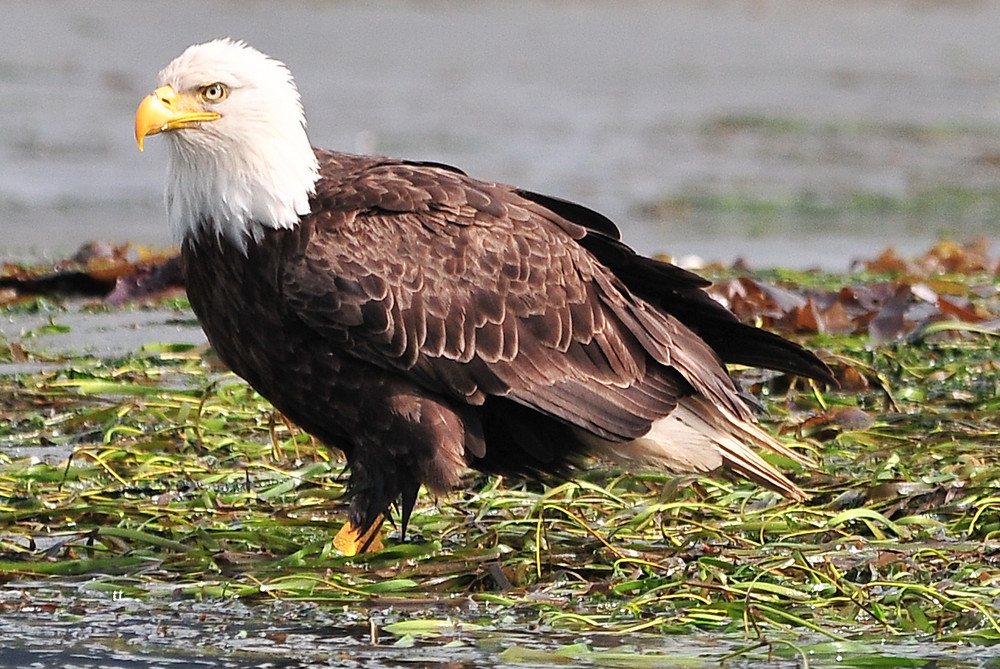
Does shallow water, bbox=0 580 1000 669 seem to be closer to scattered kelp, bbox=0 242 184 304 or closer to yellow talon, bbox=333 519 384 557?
yellow talon, bbox=333 519 384 557

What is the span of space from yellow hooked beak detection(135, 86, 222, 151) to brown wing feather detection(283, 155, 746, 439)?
404 millimetres

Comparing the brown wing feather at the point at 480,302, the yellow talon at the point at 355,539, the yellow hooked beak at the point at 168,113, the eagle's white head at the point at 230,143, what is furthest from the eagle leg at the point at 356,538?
the yellow hooked beak at the point at 168,113

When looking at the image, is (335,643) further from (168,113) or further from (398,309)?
(168,113)

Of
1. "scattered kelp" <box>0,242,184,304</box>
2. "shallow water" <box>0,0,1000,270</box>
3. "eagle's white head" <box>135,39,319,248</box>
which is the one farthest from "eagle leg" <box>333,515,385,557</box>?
"shallow water" <box>0,0,1000,270</box>

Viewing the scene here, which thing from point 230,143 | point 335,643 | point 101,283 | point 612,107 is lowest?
point 335,643

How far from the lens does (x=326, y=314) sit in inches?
211

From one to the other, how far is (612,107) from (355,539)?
45.5 ft

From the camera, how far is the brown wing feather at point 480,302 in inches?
215

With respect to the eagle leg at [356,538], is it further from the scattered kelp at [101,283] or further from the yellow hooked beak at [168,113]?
the scattered kelp at [101,283]

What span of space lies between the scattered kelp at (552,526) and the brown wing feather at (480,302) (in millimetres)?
312

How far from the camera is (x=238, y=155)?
5531 millimetres

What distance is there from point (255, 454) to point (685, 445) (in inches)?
57.1

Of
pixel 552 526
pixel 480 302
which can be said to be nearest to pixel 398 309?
pixel 480 302

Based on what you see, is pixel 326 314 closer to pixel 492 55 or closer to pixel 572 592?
pixel 572 592
